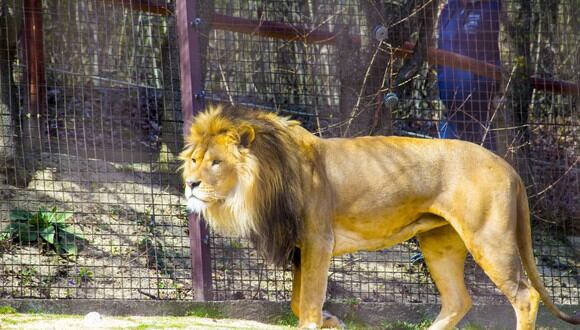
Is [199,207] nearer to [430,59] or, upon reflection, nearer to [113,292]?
[113,292]

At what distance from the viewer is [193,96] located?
7285 millimetres

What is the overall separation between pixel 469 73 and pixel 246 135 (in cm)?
314

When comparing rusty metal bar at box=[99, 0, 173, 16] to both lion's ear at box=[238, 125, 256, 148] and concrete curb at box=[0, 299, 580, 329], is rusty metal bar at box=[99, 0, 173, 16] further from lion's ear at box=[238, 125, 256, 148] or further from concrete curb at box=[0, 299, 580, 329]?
concrete curb at box=[0, 299, 580, 329]

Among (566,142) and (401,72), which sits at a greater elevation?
(401,72)

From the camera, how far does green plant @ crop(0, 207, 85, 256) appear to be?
25.2 ft

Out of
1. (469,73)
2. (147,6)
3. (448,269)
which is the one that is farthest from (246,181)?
(469,73)

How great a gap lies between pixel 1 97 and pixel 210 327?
346 cm

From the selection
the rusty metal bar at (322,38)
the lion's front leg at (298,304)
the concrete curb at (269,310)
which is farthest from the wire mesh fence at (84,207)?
the lion's front leg at (298,304)

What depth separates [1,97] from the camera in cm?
831

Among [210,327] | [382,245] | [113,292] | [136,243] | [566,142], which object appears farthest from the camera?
[566,142]

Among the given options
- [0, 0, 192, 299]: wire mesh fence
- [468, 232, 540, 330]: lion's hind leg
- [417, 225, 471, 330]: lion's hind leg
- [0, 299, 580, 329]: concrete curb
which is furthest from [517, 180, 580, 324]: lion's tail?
[0, 0, 192, 299]: wire mesh fence

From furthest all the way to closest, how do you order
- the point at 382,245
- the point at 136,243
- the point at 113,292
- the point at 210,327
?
the point at 136,243, the point at 113,292, the point at 382,245, the point at 210,327

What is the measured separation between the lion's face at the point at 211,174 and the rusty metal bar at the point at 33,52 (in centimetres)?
265

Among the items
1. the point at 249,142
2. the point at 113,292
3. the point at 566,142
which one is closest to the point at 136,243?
the point at 113,292
